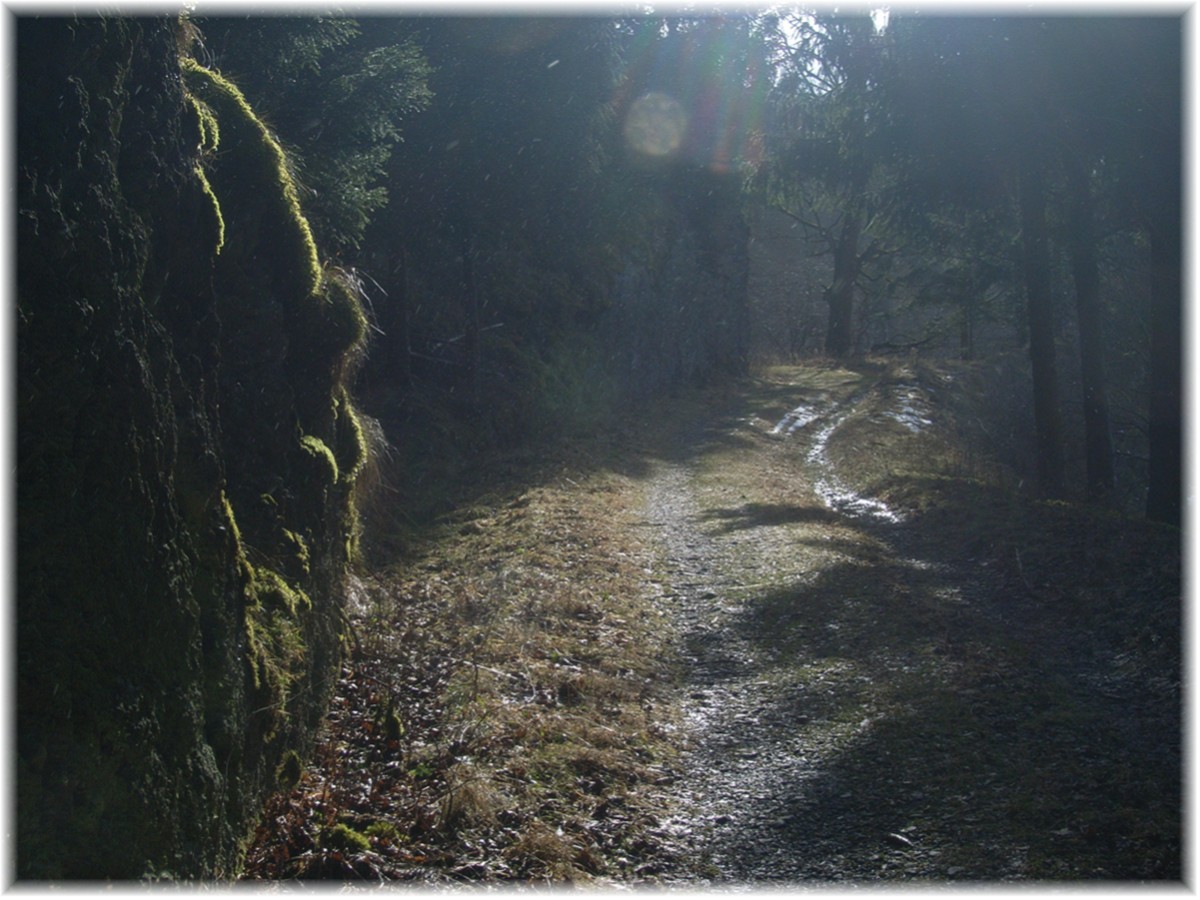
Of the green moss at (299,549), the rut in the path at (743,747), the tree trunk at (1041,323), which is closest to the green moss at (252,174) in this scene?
the green moss at (299,549)

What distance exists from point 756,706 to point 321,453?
3642mm

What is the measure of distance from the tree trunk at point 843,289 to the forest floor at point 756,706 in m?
28.8

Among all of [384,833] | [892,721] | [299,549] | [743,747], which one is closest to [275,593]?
[299,549]

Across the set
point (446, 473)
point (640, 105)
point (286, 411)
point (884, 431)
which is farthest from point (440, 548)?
point (640, 105)

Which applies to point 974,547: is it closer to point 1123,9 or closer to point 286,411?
point 1123,9

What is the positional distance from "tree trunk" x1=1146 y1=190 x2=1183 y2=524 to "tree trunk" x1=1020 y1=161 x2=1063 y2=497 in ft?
7.54

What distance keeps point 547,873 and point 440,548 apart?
832 centimetres

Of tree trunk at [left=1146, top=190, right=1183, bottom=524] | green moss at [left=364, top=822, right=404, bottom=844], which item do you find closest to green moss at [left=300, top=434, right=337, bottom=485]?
green moss at [left=364, top=822, right=404, bottom=844]

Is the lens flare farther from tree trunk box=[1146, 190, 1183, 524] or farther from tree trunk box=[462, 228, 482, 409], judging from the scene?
tree trunk box=[1146, 190, 1183, 524]

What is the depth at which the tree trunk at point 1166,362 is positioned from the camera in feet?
46.5

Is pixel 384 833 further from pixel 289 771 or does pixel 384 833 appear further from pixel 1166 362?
pixel 1166 362

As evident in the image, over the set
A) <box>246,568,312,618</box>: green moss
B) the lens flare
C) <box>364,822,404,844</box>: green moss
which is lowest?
<box>364,822,404,844</box>: green moss

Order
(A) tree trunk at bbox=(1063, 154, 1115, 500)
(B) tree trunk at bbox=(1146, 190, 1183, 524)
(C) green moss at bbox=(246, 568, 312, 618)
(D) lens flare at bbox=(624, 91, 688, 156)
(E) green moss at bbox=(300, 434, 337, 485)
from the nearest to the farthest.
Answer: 1. (C) green moss at bbox=(246, 568, 312, 618)
2. (E) green moss at bbox=(300, 434, 337, 485)
3. (B) tree trunk at bbox=(1146, 190, 1183, 524)
4. (A) tree trunk at bbox=(1063, 154, 1115, 500)
5. (D) lens flare at bbox=(624, 91, 688, 156)

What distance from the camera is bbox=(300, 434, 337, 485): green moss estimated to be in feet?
24.2
